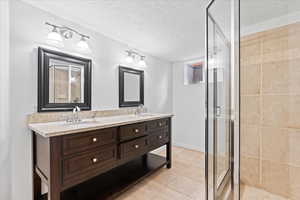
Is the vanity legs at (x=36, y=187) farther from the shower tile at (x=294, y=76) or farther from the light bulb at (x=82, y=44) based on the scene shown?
the shower tile at (x=294, y=76)

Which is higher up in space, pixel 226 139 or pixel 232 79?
pixel 232 79

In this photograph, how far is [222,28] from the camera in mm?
1664

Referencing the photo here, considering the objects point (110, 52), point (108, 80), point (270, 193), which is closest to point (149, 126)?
point (108, 80)

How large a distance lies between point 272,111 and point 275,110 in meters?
0.03

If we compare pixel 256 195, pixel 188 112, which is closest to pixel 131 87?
pixel 188 112

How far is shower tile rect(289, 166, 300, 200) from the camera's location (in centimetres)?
153

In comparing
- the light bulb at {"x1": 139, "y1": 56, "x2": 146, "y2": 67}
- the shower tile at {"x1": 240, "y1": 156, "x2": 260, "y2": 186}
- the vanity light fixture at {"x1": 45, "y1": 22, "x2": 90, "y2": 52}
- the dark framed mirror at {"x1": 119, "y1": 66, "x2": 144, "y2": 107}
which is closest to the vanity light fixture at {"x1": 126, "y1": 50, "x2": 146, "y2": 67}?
the light bulb at {"x1": 139, "y1": 56, "x2": 146, "y2": 67}

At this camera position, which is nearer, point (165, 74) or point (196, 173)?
point (196, 173)

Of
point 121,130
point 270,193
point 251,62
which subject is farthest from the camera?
point 251,62

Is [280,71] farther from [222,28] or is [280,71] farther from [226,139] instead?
[226,139]

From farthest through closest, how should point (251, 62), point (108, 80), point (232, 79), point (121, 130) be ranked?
point (108, 80)
point (251, 62)
point (121, 130)
point (232, 79)

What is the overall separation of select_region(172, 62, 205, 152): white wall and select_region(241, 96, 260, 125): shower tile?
116 cm

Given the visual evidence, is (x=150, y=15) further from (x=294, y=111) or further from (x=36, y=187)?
(x=36, y=187)

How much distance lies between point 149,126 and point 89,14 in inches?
60.2
